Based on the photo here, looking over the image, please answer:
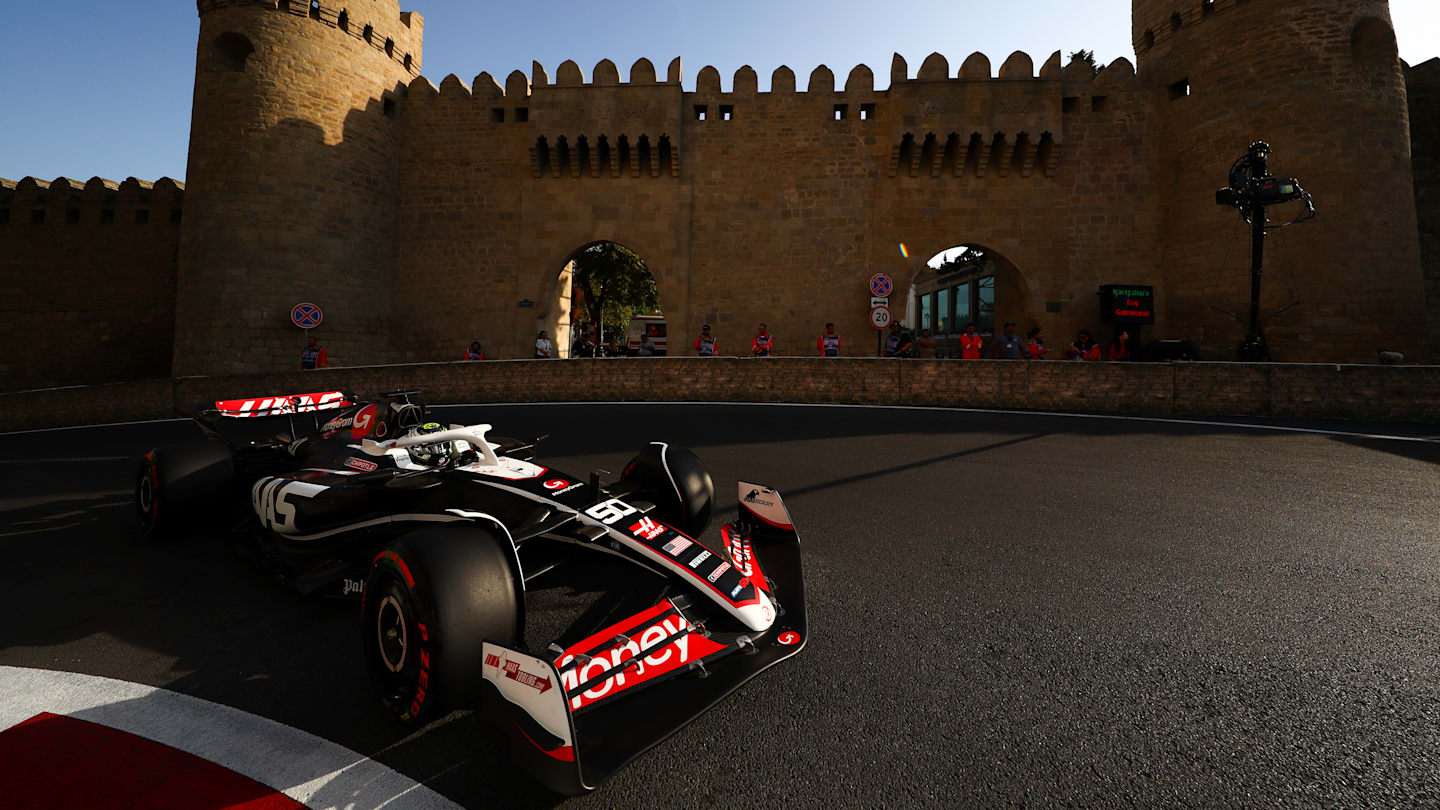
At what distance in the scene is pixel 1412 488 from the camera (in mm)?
4664

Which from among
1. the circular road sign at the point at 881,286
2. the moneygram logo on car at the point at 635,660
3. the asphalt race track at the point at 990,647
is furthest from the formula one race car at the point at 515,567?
the circular road sign at the point at 881,286

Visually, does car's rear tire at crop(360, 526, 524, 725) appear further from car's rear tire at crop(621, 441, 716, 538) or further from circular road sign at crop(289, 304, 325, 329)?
circular road sign at crop(289, 304, 325, 329)

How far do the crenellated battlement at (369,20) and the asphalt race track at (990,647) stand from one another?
17.8m

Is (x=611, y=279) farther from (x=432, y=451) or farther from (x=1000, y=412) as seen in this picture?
(x=432, y=451)

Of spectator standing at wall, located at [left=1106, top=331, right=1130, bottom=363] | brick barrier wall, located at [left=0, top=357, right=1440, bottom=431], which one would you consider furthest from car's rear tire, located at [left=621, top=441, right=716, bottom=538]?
spectator standing at wall, located at [left=1106, top=331, right=1130, bottom=363]

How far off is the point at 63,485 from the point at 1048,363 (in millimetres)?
12690

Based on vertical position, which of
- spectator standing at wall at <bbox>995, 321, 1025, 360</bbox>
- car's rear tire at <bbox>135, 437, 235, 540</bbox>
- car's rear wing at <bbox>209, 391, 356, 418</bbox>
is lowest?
car's rear tire at <bbox>135, 437, 235, 540</bbox>

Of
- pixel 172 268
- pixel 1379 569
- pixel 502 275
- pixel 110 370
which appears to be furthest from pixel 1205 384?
pixel 110 370

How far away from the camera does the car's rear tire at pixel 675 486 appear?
9.78ft

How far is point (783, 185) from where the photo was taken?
18484 millimetres

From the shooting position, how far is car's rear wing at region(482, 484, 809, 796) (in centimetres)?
133

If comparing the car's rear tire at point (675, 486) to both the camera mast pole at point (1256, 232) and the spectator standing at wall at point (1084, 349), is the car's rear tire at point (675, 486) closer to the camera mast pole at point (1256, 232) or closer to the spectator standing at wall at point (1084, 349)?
the spectator standing at wall at point (1084, 349)

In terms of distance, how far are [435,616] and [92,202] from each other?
2973 cm

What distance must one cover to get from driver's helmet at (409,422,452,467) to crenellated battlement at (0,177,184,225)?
25825mm
